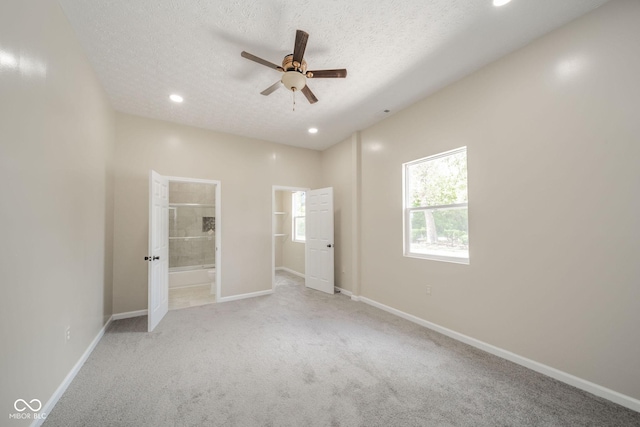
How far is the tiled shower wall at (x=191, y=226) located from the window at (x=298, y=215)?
208cm

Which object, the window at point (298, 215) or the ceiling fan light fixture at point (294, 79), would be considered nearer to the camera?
the ceiling fan light fixture at point (294, 79)

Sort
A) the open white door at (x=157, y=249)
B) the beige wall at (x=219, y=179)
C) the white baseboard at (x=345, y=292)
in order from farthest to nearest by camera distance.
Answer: the white baseboard at (x=345, y=292) < the beige wall at (x=219, y=179) < the open white door at (x=157, y=249)

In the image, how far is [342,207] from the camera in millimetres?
5004

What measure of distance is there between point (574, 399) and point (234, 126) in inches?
201

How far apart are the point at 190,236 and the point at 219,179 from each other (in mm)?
2317

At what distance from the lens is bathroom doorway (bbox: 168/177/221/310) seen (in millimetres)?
5535

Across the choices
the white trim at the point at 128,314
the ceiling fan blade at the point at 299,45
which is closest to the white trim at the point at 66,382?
the white trim at the point at 128,314

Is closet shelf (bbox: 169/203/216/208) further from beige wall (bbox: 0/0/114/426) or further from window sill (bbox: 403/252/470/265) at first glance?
window sill (bbox: 403/252/470/265)

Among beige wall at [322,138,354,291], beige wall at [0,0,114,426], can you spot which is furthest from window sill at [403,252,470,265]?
beige wall at [0,0,114,426]

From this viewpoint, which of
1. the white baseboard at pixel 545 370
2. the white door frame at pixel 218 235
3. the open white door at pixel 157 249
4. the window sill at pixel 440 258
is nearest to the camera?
the white baseboard at pixel 545 370

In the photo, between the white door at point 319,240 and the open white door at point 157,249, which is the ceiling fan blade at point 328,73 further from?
the white door at point 319,240

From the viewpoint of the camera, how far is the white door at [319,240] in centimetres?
493

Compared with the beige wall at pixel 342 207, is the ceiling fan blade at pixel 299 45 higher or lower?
higher

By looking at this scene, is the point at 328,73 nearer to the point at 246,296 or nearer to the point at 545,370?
the point at 545,370
